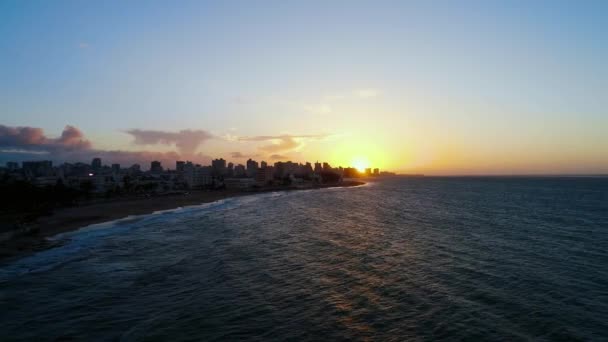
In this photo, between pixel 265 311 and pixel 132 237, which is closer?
pixel 265 311

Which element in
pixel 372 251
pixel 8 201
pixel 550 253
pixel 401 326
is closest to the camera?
pixel 401 326

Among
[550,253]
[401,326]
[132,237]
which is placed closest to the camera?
[401,326]

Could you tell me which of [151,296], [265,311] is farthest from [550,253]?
[151,296]

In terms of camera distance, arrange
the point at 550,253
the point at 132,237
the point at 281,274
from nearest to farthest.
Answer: the point at 281,274
the point at 550,253
the point at 132,237

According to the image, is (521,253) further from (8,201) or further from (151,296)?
(8,201)

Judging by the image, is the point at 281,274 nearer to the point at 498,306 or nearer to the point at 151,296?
the point at 151,296

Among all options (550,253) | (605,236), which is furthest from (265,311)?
(605,236)
